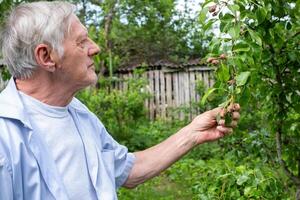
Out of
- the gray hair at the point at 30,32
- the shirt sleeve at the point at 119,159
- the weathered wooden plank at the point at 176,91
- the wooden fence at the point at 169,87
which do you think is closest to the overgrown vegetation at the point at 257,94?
the shirt sleeve at the point at 119,159

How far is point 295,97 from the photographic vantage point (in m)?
2.34

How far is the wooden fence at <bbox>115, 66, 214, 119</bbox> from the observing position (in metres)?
10.9

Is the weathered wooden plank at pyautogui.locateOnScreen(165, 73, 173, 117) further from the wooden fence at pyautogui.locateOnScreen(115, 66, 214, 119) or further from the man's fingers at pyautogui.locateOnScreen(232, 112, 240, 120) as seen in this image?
the man's fingers at pyautogui.locateOnScreen(232, 112, 240, 120)

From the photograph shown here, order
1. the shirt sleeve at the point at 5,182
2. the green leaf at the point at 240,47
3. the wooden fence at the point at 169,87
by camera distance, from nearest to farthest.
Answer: the shirt sleeve at the point at 5,182 < the green leaf at the point at 240,47 < the wooden fence at the point at 169,87

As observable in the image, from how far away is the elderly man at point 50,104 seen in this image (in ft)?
5.32

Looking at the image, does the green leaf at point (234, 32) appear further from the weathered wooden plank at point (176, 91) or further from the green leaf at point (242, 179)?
the weathered wooden plank at point (176, 91)

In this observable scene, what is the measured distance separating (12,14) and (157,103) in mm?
9403

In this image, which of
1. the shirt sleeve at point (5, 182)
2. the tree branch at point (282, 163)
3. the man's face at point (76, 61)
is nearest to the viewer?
the shirt sleeve at point (5, 182)

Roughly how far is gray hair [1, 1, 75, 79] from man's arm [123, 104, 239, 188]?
0.61 metres

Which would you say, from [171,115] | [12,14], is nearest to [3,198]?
[12,14]

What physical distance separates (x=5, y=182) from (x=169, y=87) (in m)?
9.70

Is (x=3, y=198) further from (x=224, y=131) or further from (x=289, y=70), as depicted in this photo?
(x=289, y=70)

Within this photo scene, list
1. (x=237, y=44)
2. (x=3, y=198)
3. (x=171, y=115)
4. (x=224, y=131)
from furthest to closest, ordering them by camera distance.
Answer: (x=171, y=115) < (x=224, y=131) < (x=237, y=44) < (x=3, y=198)

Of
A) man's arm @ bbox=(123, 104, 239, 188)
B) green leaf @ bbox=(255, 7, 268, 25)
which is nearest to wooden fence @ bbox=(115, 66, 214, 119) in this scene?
man's arm @ bbox=(123, 104, 239, 188)
